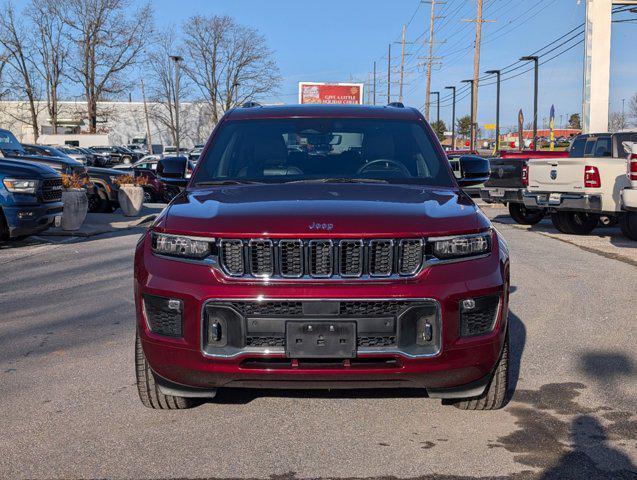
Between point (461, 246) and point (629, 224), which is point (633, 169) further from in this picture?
point (461, 246)

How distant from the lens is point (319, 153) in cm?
514

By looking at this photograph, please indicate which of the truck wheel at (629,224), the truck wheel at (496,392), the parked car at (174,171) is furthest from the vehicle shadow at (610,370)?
the truck wheel at (629,224)

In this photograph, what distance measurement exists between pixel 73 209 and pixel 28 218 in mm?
2982

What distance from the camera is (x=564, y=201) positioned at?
14.0 meters

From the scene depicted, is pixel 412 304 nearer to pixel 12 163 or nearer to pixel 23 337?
pixel 23 337

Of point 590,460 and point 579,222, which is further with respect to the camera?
point 579,222

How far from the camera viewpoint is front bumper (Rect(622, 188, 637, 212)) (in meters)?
11.7

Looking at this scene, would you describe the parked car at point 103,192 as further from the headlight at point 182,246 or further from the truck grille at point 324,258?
the truck grille at point 324,258

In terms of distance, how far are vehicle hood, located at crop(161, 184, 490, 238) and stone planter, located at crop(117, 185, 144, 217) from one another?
14.8m

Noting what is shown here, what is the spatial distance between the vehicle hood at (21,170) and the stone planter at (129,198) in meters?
6.27

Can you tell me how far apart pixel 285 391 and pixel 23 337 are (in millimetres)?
2636

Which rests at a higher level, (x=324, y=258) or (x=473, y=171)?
(x=473, y=171)

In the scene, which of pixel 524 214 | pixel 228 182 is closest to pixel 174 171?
pixel 228 182

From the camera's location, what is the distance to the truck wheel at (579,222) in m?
15.5
